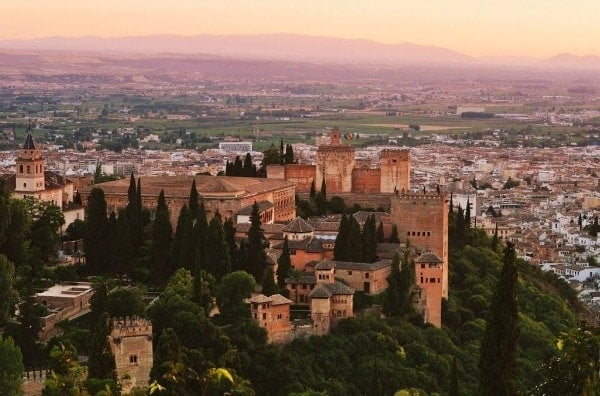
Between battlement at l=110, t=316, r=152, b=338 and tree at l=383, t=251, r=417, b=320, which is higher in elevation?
battlement at l=110, t=316, r=152, b=338

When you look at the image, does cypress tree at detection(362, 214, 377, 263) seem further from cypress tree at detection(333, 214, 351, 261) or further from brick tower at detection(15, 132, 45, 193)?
brick tower at detection(15, 132, 45, 193)

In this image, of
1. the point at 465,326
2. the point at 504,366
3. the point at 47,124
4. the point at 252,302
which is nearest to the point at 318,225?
the point at 465,326

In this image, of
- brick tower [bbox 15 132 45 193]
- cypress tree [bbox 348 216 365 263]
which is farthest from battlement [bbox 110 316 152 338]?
brick tower [bbox 15 132 45 193]

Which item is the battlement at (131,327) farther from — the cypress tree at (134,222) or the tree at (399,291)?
the tree at (399,291)

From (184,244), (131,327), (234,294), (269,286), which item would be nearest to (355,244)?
(269,286)

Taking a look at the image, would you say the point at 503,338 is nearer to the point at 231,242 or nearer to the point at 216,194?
the point at 231,242
